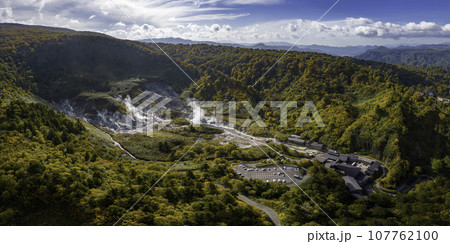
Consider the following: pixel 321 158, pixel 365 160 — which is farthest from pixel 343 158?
pixel 365 160

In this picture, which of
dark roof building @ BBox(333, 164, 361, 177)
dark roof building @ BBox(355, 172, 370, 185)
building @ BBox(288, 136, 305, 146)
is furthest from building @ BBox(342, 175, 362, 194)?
building @ BBox(288, 136, 305, 146)

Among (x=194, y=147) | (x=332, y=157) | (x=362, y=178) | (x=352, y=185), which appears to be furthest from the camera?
(x=194, y=147)

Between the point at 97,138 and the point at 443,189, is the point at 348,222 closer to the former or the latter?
the point at 443,189

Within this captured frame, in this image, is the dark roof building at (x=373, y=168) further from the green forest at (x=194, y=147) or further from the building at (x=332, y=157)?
the building at (x=332, y=157)

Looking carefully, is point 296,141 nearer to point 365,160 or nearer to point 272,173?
point 365,160

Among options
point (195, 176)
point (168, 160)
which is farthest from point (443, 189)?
point (168, 160)

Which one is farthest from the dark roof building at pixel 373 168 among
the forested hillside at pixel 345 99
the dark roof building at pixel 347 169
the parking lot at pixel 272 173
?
the parking lot at pixel 272 173
